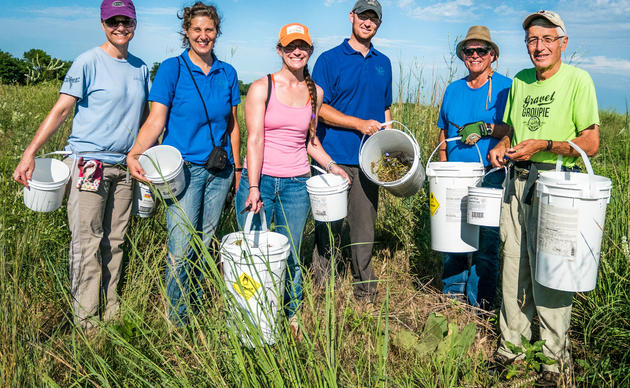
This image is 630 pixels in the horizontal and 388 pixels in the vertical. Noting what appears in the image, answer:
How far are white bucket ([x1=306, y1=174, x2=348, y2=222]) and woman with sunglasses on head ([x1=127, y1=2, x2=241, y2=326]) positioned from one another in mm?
608

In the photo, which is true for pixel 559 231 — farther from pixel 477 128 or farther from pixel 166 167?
pixel 166 167

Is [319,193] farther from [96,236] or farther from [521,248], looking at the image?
[96,236]

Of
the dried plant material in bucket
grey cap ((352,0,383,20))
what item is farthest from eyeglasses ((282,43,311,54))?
the dried plant material in bucket

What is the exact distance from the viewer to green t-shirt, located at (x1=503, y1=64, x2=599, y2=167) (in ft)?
8.09

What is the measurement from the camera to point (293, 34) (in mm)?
2820

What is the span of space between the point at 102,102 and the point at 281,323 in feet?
5.82

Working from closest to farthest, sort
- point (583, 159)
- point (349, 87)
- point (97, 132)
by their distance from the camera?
point (583, 159) → point (97, 132) → point (349, 87)

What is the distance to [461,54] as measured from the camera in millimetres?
3318

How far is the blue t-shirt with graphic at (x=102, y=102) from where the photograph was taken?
280 cm

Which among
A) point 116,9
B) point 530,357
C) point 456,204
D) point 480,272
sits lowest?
point 530,357

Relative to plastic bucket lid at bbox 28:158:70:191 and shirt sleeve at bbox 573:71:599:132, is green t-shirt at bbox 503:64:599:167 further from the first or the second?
plastic bucket lid at bbox 28:158:70:191

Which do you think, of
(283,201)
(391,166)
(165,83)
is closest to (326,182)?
(283,201)

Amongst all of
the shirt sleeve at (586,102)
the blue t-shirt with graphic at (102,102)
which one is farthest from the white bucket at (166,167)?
the shirt sleeve at (586,102)

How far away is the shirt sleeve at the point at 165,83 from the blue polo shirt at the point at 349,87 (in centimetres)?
104
